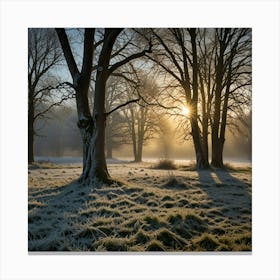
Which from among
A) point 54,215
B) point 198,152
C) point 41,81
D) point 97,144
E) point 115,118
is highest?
point 41,81

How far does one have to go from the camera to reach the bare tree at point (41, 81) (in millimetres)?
3804

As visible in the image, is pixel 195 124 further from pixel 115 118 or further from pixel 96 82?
pixel 96 82

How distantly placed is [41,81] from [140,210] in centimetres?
230

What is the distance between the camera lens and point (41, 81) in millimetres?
3879

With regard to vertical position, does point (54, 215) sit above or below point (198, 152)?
below

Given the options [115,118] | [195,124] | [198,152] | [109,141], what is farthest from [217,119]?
[109,141]

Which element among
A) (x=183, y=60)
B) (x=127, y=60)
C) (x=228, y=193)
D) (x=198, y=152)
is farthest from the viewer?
(x=183, y=60)

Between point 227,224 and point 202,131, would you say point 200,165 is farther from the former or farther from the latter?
point 227,224

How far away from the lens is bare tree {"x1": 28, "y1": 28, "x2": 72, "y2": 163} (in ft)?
12.5
